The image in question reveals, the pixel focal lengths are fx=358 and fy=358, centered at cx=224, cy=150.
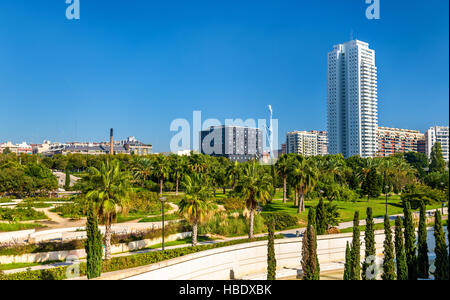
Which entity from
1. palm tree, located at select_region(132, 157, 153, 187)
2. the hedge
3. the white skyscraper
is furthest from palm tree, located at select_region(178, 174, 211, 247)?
the white skyscraper

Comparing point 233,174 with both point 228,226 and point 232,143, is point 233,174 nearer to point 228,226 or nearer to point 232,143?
point 228,226

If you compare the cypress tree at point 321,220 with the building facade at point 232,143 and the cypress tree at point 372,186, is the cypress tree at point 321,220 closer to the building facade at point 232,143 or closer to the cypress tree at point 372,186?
the cypress tree at point 372,186

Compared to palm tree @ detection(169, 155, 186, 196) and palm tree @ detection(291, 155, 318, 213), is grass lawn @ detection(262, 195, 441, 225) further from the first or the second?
palm tree @ detection(169, 155, 186, 196)

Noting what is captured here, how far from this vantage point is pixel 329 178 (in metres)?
54.7

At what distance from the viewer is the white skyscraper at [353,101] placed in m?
152

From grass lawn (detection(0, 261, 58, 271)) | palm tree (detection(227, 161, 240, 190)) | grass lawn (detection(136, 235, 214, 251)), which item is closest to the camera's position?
grass lawn (detection(0, 261, 58, 271))

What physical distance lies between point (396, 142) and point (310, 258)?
16712 cm

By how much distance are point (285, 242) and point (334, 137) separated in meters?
142

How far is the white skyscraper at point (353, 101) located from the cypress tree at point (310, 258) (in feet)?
460

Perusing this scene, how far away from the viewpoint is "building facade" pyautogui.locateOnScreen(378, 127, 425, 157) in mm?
163587

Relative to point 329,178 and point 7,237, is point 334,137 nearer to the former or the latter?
point 329,178

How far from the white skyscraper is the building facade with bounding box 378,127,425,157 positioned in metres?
12.4
